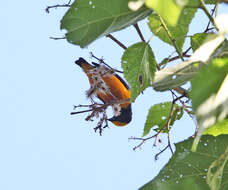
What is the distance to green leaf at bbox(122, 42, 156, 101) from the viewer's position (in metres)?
0.95

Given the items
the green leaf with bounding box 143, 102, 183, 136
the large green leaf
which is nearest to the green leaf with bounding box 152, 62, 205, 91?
the large green leaf

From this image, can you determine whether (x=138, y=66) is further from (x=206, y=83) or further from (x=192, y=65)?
(x=206, y=83)

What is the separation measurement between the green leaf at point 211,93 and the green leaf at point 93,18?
26 centimetres

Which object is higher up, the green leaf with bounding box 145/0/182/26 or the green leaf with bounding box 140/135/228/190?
the green leaf with bounding box 145/0/182/26

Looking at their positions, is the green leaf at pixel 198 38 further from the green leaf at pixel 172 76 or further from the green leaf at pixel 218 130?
the green leaf at pixel 172 76

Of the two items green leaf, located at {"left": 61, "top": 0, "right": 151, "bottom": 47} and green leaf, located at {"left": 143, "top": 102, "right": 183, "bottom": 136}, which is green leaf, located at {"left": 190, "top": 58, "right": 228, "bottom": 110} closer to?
green leaf, located at {"left": 61, "top": 0, "right": 151, "bottom": 47}

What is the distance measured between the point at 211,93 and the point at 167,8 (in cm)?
12

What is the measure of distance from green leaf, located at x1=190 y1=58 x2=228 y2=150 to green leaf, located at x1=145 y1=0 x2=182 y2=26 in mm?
89

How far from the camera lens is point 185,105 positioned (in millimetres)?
1138

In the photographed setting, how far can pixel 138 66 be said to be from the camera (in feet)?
3.24

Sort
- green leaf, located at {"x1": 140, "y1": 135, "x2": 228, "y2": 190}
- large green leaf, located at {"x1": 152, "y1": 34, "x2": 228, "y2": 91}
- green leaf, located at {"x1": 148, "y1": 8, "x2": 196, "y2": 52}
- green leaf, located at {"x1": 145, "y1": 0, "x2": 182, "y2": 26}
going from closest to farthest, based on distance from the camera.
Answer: green leaf, located at {"x1": 145, "y1": 0, "x2": 182, "y2": 26} → large green leaf, located at {"x1": 152, "y1": 34, "x2": 228, "y2": 91} → green leaf, located at {"x1": 140, "y1": 135, "x2": 228, "y2": 190} → green leaf, located at {"x1": 148, "y1": 8, "x2": 196, "y2": 52}

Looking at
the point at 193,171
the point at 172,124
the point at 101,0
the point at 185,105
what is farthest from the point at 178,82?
the point at 172,124

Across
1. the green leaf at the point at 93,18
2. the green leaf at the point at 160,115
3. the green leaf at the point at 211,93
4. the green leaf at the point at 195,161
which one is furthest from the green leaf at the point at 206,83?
the green leaf at the point at 160,115

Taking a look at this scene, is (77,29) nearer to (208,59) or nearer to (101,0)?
(101,0)
